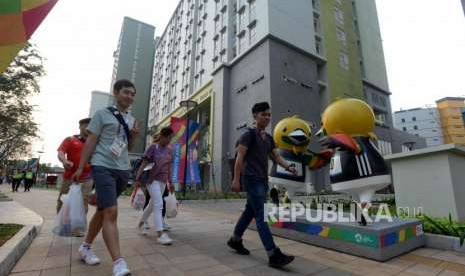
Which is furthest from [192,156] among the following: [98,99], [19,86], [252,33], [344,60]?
[98,99]

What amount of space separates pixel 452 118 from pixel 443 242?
72.4 metres

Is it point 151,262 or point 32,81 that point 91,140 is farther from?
point 32,81

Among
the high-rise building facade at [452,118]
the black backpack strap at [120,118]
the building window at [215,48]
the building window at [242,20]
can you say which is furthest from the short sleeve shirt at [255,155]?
the high-rise building facade at [452,118]

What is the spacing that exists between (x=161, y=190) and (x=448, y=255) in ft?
14.0

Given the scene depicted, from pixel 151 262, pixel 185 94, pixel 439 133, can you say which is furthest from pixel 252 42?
pixel 439 133

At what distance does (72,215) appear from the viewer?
3031 mm

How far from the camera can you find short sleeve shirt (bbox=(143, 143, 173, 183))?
4.36 metres

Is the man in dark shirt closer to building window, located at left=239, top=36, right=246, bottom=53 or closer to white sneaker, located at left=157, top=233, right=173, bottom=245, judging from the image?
white sneaker, located at left=157, top=233, right=173, bottom=245

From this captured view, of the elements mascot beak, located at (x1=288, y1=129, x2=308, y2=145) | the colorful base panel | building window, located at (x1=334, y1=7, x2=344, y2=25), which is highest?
building window, located at (x1=334, y1=7, x2=344, y2=25)

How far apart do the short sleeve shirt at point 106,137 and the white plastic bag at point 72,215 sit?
2.05 feet

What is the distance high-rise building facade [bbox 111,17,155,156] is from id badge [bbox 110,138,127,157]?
49.7m

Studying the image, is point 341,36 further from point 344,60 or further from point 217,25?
point 217,25

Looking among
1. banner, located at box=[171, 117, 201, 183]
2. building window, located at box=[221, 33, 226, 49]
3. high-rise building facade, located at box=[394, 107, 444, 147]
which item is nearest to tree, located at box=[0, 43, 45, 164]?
banner, located at box=[171, 117, 201, 183]

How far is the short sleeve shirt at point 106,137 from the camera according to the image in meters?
2.80
